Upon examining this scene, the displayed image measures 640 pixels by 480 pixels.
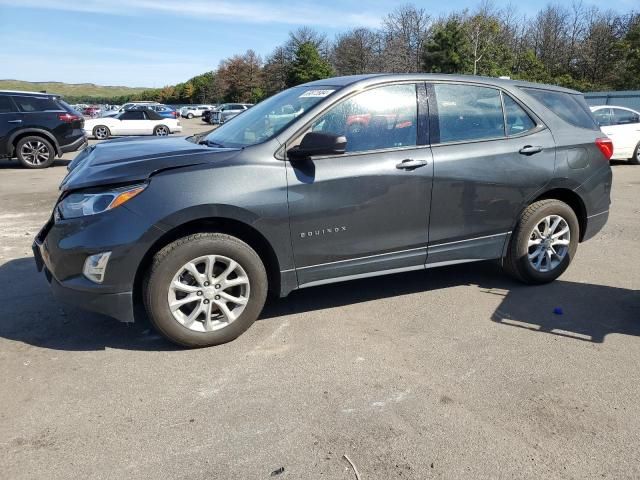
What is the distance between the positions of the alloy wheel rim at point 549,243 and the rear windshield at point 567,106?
0.93 meters

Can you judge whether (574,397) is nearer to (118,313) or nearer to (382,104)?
(382,104)

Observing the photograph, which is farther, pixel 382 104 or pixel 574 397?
pixel 382 104

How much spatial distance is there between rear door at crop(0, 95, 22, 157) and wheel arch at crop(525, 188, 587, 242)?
11.9m

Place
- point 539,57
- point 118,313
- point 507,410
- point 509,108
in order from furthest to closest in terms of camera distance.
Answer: point 539,57, point 509,108, point 118,313, point 507,410

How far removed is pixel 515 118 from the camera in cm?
452

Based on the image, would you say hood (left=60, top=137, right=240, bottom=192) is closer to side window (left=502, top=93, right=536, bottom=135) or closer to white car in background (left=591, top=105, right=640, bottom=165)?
side window (left=502, top=93, right=536, bottom=135)

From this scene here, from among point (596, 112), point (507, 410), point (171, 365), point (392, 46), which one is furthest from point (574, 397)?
point (392, 46)

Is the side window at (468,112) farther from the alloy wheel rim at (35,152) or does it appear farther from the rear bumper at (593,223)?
the alloy wheel rim at (35,152)

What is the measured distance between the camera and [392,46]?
52.7 metres

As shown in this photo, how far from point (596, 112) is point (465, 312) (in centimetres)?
1140

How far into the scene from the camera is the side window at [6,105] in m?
12.1

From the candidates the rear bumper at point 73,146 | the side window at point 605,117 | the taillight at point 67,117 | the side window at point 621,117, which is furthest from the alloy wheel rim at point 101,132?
the side window at point 621,117

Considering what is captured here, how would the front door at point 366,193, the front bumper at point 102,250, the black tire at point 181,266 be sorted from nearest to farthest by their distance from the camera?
the front bumper at point 102,250
the black tire at point 181,266
the front door at point 366,193

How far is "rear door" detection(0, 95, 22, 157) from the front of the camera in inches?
476
